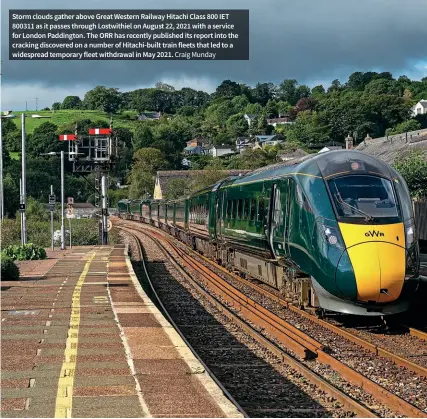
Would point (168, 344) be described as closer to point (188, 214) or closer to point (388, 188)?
point (388, 188)

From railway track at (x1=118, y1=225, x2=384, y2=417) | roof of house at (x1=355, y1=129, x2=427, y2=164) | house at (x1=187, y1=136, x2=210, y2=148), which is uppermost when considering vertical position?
house at (x1=187, y1=136, x2=210, y2=148)

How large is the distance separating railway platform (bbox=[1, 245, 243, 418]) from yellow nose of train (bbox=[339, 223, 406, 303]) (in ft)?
10.5

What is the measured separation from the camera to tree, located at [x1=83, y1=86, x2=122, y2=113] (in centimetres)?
15112

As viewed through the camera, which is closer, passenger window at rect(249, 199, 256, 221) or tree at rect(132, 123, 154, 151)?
passenger window at rect(249, 199, 256, 221)

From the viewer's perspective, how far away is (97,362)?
10.3 m

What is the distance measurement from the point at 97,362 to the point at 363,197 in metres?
5.83

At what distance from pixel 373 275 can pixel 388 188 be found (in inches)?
74.7

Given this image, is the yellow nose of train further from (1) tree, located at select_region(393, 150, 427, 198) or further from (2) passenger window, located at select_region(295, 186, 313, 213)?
(1) tree, located at select_region(393, 150, 427, 198)

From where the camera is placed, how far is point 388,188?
1397 centimetres

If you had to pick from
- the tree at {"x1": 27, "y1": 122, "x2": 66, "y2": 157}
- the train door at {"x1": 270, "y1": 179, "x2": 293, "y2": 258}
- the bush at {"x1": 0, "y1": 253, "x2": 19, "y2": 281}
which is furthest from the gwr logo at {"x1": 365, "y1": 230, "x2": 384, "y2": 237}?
the tree at {"x1": 27, "y1": 122, "x2": 66, "y2": 157}

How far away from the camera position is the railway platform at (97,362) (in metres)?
8.05

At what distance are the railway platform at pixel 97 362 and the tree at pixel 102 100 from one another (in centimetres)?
13545

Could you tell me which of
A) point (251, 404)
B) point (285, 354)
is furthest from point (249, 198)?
point (251, 404)

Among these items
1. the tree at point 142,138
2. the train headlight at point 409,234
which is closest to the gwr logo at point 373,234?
the train headlight at point 409,234
